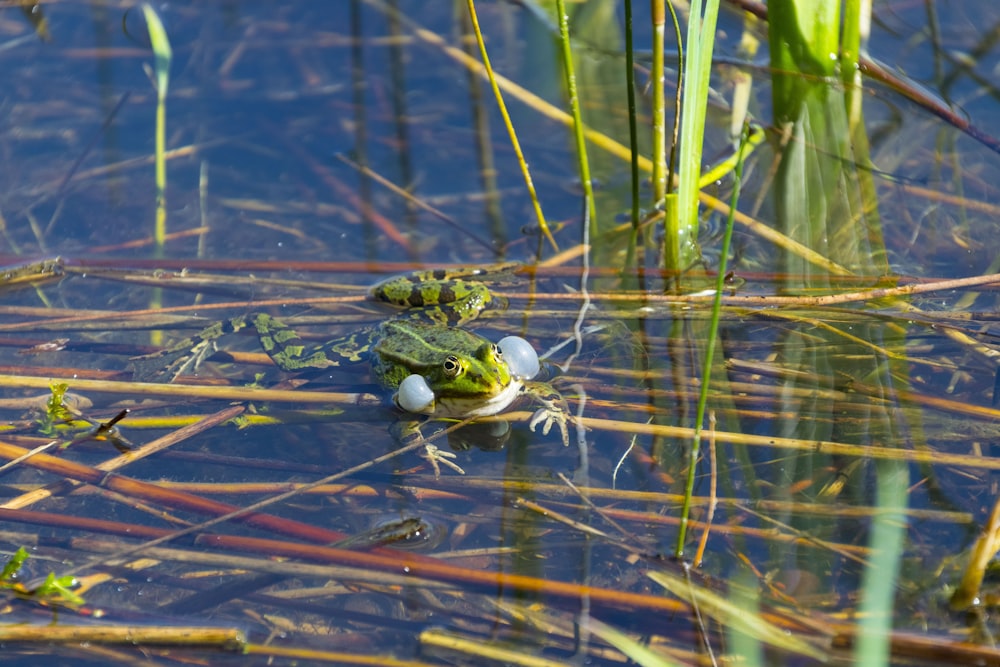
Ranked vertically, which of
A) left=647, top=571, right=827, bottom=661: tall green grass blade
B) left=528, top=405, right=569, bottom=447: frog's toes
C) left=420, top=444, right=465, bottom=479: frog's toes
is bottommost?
left=647, top=571, right=827, bottom=661: tall green grass blade

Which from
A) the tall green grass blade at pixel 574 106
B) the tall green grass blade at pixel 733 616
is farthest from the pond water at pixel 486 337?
the tall green grass blade at pixel 574 106

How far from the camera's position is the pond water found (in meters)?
3.22

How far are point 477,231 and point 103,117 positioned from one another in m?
3.33

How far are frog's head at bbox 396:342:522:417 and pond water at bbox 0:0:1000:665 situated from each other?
4.6 inches

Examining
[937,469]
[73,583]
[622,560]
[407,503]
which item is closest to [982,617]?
[937,469]

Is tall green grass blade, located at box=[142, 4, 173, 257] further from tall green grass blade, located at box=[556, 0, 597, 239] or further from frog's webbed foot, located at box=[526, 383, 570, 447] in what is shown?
frog's webbed foot, located at box=[526, 383, 570, 447]

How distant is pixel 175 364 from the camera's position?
4816mm

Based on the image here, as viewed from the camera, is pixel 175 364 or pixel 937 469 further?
pixel 175 364

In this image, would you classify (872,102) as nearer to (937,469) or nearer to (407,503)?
(937,469)

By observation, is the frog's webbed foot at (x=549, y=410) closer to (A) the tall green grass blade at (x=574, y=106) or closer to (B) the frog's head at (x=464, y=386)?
(B) the frog's head at (x=464, y=386)

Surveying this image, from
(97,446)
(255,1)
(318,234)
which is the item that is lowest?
(97,446)

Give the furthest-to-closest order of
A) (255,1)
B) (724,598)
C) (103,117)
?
(255,1)
(103,117)
(724,598)

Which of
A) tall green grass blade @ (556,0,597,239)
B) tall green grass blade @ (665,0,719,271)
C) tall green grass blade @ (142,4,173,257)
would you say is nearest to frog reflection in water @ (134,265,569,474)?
tall green grass blade @ (556,0,597,239)

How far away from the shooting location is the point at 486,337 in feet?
16.1
